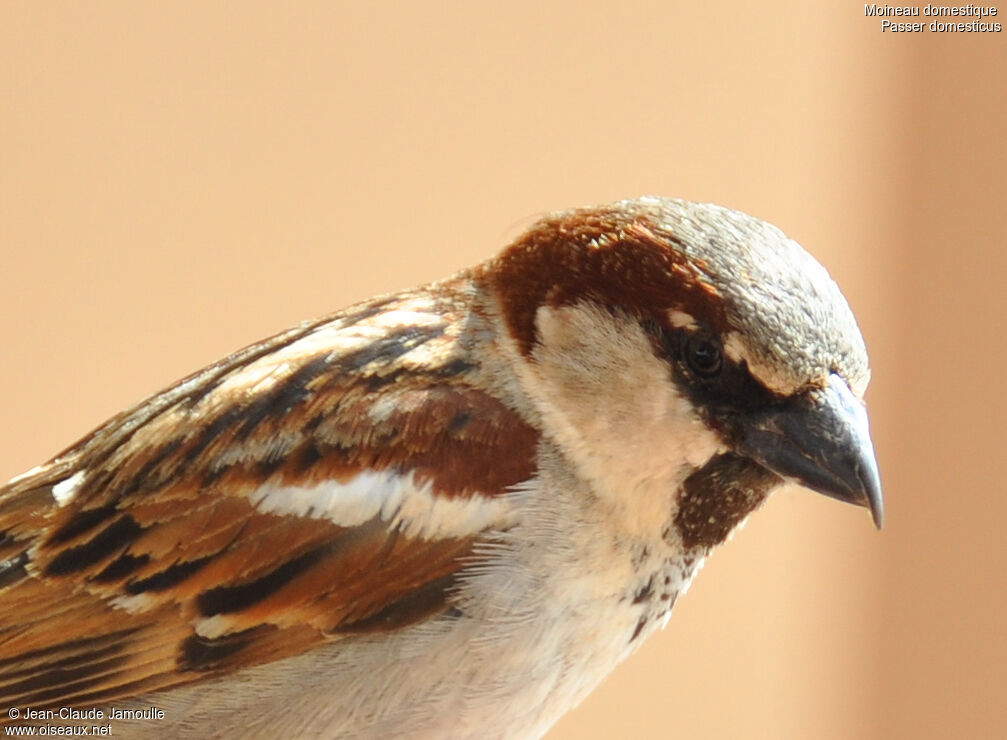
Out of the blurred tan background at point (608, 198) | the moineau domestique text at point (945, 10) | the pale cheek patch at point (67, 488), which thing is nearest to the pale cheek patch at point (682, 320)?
the pale cheek patch at point (67, 488)

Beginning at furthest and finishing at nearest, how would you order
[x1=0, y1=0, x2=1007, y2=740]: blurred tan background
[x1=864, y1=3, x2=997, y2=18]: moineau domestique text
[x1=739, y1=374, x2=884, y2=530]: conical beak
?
[x1=864, y1=3, x2=997, y2=18]: moineau domestique text, [x1=0, y1=0, x2=1007, y2=740]: blurred tan background, [x1=739, y1=374, x2=884, y2=530]: conical beak

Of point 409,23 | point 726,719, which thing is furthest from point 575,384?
point 726,719

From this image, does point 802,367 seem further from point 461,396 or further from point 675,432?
point 461,396

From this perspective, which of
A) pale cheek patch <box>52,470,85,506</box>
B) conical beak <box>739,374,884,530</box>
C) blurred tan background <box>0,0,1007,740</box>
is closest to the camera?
conical beak <box>739,374,884,530</box>

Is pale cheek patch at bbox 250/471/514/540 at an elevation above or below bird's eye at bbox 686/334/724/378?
below

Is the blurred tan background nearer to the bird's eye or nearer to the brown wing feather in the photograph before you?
the brown wing feather

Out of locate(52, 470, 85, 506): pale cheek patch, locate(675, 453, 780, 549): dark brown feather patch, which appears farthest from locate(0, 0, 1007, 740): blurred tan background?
locate(675, 453, 780, 549): dark brown feather patch
